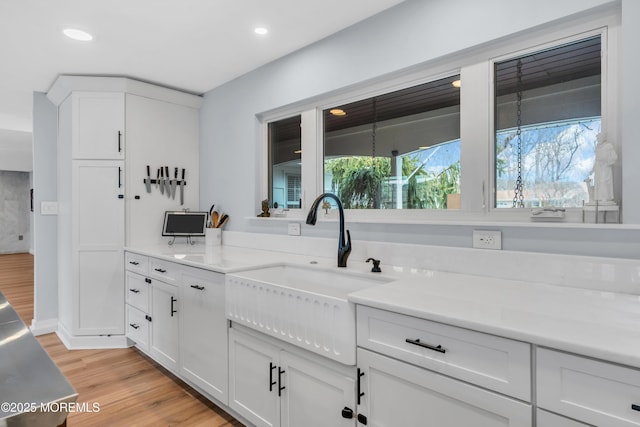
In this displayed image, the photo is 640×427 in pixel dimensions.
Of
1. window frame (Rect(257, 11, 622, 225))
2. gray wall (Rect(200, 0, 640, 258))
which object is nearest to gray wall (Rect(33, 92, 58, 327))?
gray wall (Rect(200, 0, 640, 258))

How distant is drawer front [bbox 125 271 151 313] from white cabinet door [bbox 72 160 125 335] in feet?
0.49

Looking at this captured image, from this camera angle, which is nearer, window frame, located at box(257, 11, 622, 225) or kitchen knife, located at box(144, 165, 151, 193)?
window frame, located at box(257, 11, 622, 225)

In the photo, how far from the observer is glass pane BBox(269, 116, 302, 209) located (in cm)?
279

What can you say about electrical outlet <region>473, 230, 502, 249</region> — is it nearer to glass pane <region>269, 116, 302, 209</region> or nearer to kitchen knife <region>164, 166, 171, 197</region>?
glass pane <region>269, 116, 302, 209</region>

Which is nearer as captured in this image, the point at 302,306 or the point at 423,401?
the point at 423,401

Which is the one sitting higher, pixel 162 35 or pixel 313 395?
pixel 162 35

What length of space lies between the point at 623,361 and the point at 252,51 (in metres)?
2.65

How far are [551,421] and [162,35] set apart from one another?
280cm

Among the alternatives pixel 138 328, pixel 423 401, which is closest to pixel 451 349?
pixel 423 401

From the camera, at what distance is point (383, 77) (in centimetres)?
214

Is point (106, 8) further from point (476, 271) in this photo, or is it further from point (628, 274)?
point (628, 274)

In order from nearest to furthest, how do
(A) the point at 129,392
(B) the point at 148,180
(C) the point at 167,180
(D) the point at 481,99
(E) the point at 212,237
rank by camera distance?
(D) the point at 481,99, (A) the point at 129,392, (E) the point at 212,237, (B) the point at 148,180, (C) the point at 167,180

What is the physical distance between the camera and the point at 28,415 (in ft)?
1.79

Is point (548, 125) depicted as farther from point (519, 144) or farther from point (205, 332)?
point (205, 332)
